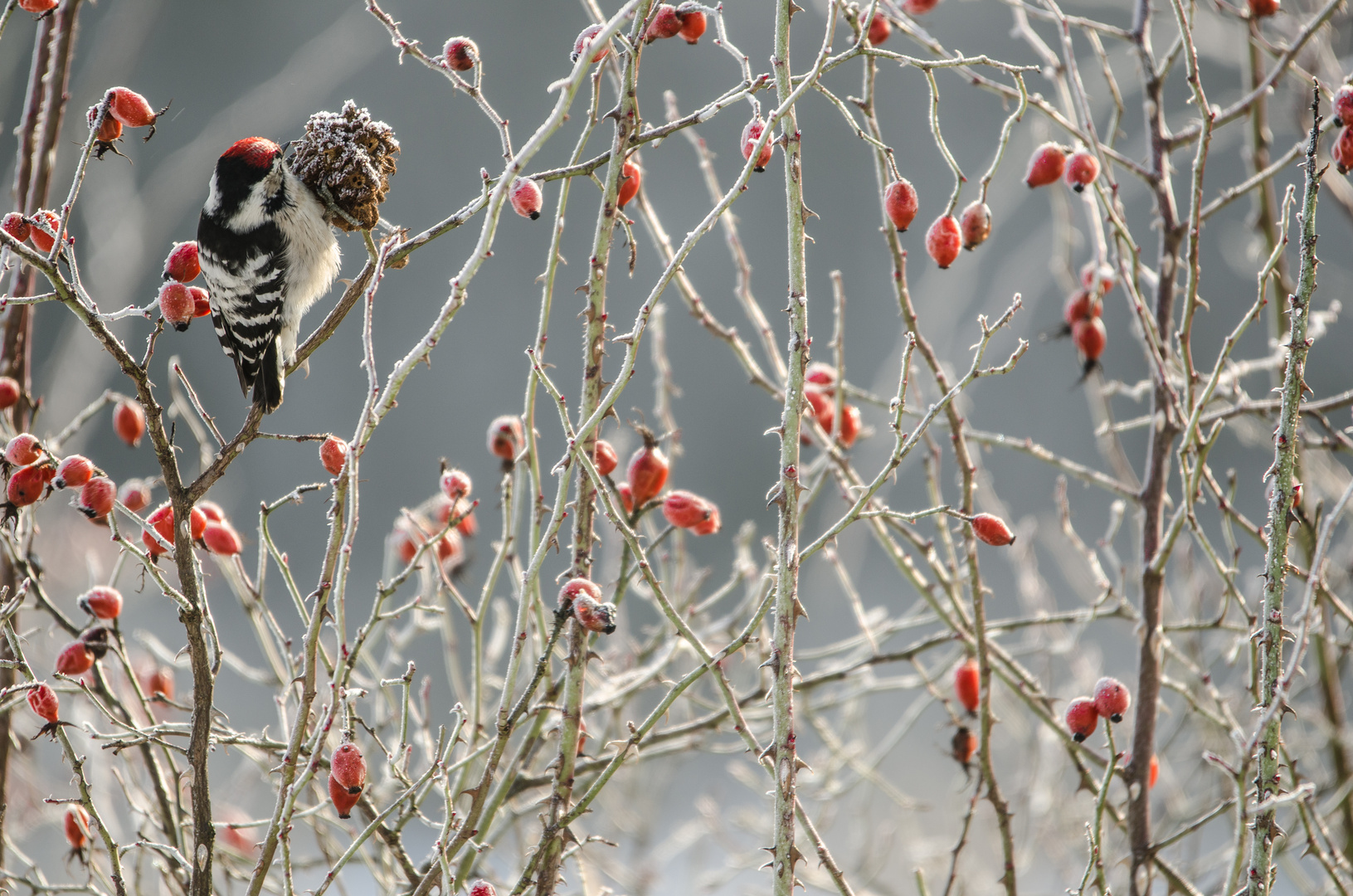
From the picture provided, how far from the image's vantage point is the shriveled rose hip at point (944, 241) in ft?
2.57

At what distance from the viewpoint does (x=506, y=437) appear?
91cm

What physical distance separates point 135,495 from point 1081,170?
0.82 meters

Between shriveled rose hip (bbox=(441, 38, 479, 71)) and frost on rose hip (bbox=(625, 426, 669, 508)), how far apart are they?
0.31 m

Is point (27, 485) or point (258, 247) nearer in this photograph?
point (27, 485)

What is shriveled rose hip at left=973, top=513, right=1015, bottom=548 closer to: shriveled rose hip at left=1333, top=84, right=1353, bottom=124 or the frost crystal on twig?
shriveled rose hip at left=1333, top=84, right=1353, bottom=124

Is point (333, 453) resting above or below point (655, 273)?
below

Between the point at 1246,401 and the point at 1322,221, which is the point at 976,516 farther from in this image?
the point at 1322,221

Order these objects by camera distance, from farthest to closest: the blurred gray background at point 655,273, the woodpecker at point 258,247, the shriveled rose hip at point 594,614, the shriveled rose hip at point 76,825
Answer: the blurred gray background at point 655,273 < the woodpecker at point 258,247 < the shriveled rose hip at point 76,825 < the shriveled rose hip at point 594,614

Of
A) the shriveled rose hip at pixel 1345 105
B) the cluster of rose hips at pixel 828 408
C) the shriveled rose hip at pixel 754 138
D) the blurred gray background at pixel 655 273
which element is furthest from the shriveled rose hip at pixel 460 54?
the blurred gray background at pixel 655 273

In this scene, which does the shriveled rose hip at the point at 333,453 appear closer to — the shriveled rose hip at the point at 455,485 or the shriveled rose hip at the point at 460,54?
the shriveled rose hip at the point at 455,485

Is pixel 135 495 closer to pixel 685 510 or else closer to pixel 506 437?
pixel 506 437

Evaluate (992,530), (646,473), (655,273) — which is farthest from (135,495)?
(655,273)

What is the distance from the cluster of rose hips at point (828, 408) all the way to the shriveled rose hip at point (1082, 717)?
322 millimetres

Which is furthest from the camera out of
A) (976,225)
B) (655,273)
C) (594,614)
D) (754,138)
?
(655,273)
